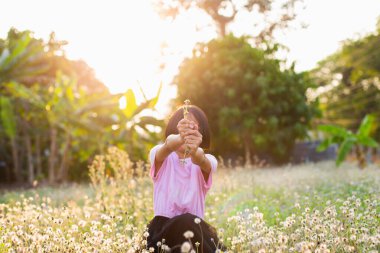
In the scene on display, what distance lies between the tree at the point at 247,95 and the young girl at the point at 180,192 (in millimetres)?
16676

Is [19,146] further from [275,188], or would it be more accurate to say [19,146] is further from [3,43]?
[275,188]

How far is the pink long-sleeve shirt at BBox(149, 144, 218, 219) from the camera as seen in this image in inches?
156

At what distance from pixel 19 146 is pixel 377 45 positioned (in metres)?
31.5

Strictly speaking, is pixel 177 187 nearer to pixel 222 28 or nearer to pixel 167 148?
pixel 167 148

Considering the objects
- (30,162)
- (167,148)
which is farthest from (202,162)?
(30,162)

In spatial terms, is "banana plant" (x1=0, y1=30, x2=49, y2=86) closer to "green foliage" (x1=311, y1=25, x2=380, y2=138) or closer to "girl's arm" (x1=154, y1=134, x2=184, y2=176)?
"girl's arm" (x1=154, y1=134, x2=184, y2=176)

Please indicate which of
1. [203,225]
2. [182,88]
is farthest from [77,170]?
[203,225]

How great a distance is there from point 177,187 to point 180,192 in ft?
0.16

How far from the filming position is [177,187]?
4008 millimetres

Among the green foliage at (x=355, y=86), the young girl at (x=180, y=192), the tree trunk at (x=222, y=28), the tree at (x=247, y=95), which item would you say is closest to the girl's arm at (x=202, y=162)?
the young girl at (x=180, y=192)

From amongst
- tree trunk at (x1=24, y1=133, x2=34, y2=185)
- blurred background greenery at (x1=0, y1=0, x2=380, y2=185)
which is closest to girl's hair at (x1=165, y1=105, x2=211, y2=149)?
blurred background greenery at (x1=0, y1=0, x2=380, y2=185)

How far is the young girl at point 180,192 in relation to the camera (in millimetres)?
3684

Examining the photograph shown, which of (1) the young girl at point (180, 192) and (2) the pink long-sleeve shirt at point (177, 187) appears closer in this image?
(1) the young girl at point (180, 192)

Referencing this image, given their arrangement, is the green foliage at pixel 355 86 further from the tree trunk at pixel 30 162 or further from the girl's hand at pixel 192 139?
the girl's hand at pixel 192 139
